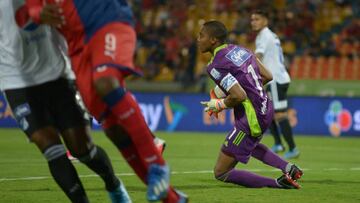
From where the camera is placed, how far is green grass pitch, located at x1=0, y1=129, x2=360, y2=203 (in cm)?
755

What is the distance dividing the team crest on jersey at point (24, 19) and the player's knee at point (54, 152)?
0.93 metres

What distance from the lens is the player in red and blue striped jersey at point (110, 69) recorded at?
5461 millimetres

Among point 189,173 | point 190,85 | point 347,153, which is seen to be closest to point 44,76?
point 189,173

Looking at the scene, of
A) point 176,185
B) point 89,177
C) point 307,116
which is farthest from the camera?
point 307,116

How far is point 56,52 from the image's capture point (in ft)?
20.4

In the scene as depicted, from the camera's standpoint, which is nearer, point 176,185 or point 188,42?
→ point 176,185

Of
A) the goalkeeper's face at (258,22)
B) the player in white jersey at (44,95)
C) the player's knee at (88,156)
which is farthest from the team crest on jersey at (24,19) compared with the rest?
the goalkeeper's face at (258,22)

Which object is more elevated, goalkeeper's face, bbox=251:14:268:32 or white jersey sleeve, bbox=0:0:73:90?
white jersey sleeve, bbox=0:0:73:90

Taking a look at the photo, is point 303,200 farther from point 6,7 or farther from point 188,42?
point 188,42

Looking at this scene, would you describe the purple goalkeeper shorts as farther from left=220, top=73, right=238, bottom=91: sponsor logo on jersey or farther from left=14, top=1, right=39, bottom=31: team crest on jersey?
left=14, top=1, right=39, bottom=31: team crest on jersey

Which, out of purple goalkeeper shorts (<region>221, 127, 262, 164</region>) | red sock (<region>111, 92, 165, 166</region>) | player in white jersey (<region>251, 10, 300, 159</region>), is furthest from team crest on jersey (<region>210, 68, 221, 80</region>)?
player in white jersey (<region>251, 10, 300, 159</region>)

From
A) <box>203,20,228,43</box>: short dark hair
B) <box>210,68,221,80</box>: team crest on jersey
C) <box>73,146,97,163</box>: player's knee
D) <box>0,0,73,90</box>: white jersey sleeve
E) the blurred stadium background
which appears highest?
<box>0,0,73,90</box>: white jersey sleeve

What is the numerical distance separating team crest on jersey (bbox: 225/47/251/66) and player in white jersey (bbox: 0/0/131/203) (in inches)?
102

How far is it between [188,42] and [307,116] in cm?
586
